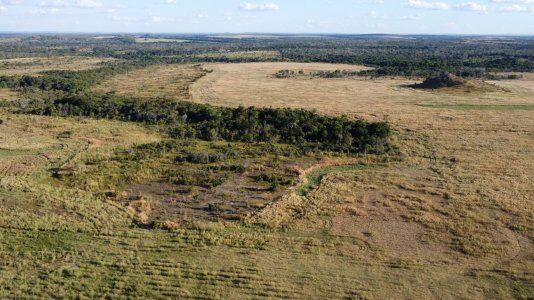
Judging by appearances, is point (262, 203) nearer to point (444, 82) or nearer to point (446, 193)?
point (446, 193)

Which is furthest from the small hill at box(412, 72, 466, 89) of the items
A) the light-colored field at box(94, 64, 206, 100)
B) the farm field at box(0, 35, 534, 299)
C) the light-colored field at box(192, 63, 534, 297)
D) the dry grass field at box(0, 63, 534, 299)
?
the light-colored field at box(94, 64, 206, 100)

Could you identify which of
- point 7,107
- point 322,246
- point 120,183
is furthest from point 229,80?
point 322,246

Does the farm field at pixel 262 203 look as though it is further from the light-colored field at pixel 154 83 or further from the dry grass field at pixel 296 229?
the light-colored field at pixel 154 83

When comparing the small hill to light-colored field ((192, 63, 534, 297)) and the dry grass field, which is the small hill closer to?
light-colored field ((192, 63, 534, 297))

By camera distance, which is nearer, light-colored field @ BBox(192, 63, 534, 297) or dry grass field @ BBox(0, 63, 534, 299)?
dry grass field @ BBox(0, 63, 534, 299)

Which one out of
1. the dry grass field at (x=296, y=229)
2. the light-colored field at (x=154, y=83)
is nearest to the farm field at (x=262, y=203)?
the dry grass field at (x=296, y=229)

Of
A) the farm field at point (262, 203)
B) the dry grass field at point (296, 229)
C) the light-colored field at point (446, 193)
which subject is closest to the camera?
the dry grass field at point (296, 229)
